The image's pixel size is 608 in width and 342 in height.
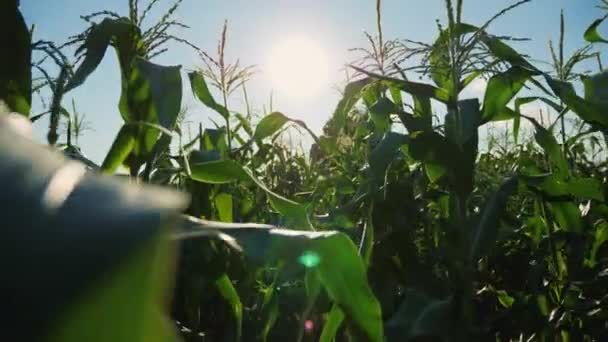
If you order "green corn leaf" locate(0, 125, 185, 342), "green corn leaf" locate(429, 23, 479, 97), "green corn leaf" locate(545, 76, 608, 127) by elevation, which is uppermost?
"green corn leaf" locate(429, 23, 479, 97)

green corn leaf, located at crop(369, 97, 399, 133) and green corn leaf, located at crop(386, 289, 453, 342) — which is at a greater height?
green corn leaf, located at crop(369, 97, 399, 133)

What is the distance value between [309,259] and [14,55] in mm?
625

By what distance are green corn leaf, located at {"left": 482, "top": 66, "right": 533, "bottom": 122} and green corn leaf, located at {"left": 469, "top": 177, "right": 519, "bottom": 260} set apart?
0.26 metres

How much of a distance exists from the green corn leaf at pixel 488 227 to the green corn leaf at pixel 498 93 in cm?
26

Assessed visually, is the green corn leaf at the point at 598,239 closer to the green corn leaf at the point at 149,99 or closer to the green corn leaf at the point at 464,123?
the green corn leaf at the point at 464,123

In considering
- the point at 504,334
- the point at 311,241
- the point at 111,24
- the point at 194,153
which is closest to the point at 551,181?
the point at 504,334

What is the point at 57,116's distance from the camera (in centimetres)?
126

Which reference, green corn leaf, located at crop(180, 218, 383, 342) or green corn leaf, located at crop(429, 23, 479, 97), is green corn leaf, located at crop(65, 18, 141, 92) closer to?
green corn leaf, located at crop(180, 218, 383, 342)

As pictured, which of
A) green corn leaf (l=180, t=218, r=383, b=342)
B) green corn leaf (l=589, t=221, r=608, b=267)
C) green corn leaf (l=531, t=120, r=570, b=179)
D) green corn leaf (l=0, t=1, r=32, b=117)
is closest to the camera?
green corn leaf (l=180, t=218, r=383, b=342)

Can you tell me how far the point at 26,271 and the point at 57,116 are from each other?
1.18m

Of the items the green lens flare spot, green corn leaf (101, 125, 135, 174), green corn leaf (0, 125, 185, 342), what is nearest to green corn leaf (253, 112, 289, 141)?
green corn leaf (101, 125, 135, 174)

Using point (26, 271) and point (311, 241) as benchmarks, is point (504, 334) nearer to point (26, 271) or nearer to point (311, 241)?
point (311, 241)

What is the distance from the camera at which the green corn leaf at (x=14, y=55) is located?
3.37ft

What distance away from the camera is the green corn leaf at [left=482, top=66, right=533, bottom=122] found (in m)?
1.99
